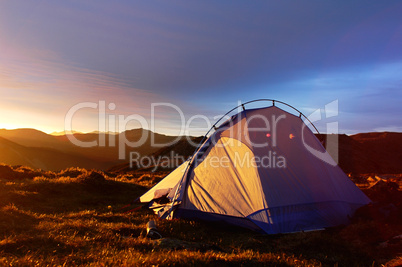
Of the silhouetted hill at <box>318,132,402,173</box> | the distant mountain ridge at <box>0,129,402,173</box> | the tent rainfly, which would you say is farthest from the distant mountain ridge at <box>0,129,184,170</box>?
the tent rainfly

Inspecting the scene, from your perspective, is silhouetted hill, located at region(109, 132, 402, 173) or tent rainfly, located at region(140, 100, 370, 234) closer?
tent rainfly, located at region(140, 100, 370, 234)

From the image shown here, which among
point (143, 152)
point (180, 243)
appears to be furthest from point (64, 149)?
point (180, 243)

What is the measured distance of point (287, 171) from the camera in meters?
8.49

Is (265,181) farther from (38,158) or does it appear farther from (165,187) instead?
(38,158)

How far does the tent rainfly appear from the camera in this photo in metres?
7.72

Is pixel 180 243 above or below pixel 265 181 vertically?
below

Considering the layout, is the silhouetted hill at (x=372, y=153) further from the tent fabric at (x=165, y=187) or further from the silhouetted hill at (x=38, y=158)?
the silhouetted hill at (x=38, y=158)

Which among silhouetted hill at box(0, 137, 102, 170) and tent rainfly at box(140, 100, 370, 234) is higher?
tent rainfly at box(140, 100, 370, 234)

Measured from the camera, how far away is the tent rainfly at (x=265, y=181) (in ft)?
25.3

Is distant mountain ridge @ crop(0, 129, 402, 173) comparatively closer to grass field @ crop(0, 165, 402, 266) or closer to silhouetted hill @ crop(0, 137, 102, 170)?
silhouetted hill @ crop(0, 137, 102, 170)

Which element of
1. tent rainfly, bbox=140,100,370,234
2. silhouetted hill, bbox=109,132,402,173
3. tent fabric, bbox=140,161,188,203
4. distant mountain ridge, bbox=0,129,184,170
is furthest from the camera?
distant mountain ridge, bbox=0,129,184,170

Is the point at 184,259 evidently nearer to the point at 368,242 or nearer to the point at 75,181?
the point at 368,242

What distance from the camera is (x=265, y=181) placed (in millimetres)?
8023

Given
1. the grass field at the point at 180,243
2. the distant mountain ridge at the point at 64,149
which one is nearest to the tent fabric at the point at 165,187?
the grass field at the point at 180,243
